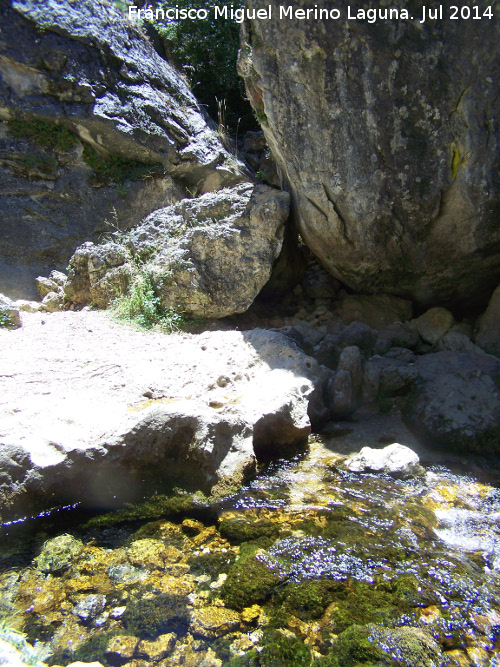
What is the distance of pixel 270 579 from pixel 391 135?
421 cm

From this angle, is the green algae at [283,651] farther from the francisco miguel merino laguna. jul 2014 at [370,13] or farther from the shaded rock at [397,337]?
the francisco miguel merino laguna. jul 2014 at [370,13]

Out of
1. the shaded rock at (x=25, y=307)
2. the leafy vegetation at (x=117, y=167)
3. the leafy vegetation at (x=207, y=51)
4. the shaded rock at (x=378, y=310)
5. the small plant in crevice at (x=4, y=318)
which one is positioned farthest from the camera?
the leafy vegetation at (x=207, y=51)

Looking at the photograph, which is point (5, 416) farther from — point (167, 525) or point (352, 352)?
point (352, 352)

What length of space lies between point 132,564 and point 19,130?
7259 mm

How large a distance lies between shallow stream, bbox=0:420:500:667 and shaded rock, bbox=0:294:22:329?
290 centimetres

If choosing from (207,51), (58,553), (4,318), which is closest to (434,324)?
(58,553)

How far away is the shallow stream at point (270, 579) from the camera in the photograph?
212 cm

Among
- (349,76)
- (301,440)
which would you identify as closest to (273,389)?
(301,440)

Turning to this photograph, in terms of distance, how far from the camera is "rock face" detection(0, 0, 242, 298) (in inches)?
287

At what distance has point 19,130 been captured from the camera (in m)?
7.50

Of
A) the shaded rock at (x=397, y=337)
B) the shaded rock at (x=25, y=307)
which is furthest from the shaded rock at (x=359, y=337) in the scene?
the shaded rock at (x=25, y=307)

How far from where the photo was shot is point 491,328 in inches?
207

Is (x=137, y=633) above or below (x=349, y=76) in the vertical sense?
below

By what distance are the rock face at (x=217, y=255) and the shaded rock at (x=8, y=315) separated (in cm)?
131
